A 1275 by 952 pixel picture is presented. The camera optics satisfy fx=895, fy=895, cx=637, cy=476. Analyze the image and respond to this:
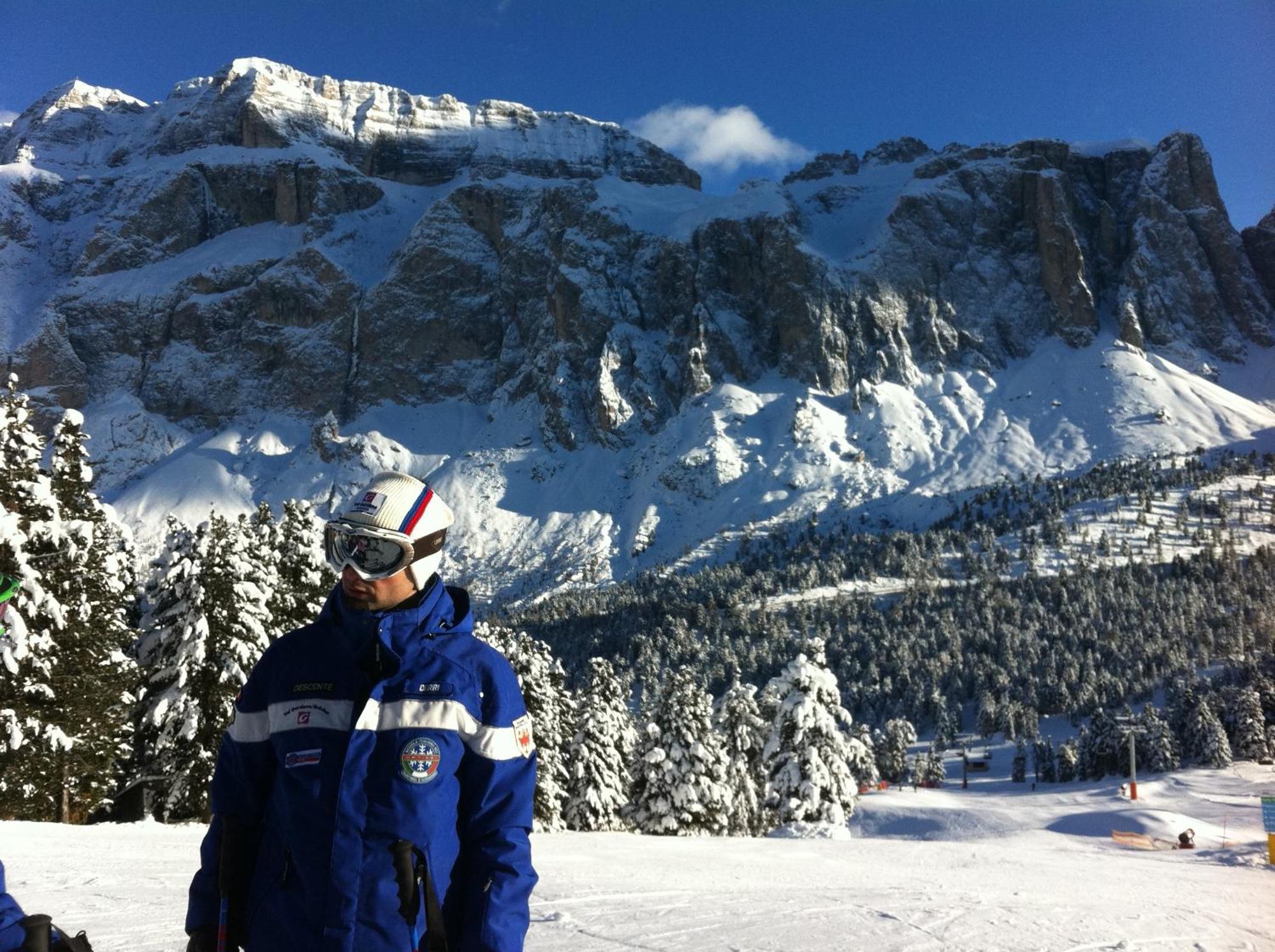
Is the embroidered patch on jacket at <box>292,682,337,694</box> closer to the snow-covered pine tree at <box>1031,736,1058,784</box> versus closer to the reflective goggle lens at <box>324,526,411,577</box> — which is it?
the reflective goggle lens at <box>324,526,411,577</box>

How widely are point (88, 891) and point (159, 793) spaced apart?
15.7 meters

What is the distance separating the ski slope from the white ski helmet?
5164 millimetres

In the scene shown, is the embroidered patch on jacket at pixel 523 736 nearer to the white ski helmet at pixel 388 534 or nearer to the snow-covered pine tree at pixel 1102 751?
the white ski helmet at pixel 388 534

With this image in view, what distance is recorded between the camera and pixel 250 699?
3.59 metres

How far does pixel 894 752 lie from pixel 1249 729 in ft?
117

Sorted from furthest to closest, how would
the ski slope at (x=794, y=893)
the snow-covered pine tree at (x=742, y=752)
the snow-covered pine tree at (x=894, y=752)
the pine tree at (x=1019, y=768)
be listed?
1. the snow-covered pine tree at (x=894, y=752)
2. the pine tree at (x=1019, y=768)
3. the snow-covered pine tree at (x=742, y=752)
4. the ski slope at (x=794, y=893)

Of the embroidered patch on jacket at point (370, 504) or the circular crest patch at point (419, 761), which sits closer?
the circular crest patch at point (419, 761)

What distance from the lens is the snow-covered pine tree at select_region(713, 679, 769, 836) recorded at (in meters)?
39.4

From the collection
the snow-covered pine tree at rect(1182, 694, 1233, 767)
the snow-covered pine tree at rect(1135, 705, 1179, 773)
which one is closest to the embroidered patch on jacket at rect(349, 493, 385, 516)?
the snow-covered pine tree at rect(1135, 705, 1179, 773)

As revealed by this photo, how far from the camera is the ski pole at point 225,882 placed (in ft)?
11.0

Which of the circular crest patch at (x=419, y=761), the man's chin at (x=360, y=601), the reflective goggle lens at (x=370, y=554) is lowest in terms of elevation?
the circular crest patch at (x=419, y=761)

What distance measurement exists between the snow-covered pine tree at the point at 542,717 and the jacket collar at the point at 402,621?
2673 cm

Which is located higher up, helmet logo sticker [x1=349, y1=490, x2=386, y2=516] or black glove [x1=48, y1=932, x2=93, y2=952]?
helmet logo sticker [x1=349, y1=490, x2=386, y2=516]

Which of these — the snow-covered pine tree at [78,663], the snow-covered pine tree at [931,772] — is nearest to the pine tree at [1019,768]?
Result: the snow-covered pine tree at [931,772]
